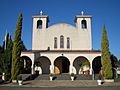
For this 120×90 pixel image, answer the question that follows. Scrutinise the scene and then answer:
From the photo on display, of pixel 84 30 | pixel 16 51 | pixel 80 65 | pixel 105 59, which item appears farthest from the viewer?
pixel 84 30

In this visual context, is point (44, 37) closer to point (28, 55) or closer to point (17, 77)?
point (28, 55)

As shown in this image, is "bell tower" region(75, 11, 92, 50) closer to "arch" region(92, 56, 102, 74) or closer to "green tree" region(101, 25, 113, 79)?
"arch" region(92, 56, 102, 74)

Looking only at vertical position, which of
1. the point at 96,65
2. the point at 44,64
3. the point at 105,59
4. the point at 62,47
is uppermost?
the point at 62,47

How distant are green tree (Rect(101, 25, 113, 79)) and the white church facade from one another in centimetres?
480

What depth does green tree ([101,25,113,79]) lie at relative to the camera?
27.6 m

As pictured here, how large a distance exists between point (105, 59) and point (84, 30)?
39.8ft

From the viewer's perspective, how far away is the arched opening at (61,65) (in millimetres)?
36500

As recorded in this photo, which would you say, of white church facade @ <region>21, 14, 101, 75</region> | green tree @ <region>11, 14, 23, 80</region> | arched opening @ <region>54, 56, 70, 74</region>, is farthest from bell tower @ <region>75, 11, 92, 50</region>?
green tree @ <region>11, 14, 23, 80</region>

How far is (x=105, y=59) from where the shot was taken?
2830 cm

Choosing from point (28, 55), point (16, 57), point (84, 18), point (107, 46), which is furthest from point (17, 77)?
point (84, 18)

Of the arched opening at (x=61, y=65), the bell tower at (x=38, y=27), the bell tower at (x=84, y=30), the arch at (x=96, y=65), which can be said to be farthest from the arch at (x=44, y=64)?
the arch at (x=96, y=65)

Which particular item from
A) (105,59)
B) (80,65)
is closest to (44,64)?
(80,65)

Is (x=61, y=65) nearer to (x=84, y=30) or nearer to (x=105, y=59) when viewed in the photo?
(x=84, y=30)

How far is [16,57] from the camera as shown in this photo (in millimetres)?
26609
